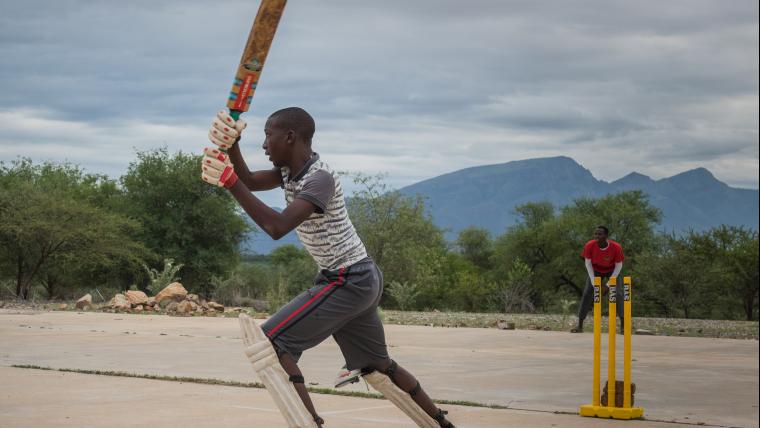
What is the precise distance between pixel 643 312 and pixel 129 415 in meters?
47.5

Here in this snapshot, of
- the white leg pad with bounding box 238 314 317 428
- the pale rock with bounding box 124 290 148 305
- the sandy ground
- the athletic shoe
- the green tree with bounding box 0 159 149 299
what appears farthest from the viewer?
the green tree with bounding box 0 159 149 299

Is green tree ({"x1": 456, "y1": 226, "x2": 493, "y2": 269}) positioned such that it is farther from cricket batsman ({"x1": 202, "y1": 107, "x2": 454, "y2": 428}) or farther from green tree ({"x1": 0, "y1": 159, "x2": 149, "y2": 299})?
cricket batsman ({"x1": 202, "y1": 107, "x2": 454, "y2": 428})

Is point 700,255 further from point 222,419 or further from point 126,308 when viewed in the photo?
point 222,419

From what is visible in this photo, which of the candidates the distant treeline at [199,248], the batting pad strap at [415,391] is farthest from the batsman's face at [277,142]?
the distant treeline at [199,248]

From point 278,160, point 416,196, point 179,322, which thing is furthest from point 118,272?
point 278,160

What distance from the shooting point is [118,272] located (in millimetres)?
51062

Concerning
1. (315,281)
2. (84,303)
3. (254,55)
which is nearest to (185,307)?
(84,303)

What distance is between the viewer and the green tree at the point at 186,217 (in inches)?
2077

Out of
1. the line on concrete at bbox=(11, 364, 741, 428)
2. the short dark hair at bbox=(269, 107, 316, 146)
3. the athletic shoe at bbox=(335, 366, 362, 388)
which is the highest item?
the short dark hair at bbox=(269, 107, 316, 146)

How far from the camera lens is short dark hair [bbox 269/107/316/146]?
5.78 m

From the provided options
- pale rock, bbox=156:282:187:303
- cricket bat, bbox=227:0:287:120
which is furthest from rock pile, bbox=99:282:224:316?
cricket bat, bbox=227:0:287:120

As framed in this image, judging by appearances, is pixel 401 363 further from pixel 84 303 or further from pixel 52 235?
pixel 52 235

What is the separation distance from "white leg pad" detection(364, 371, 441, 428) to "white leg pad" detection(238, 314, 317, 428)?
82cm

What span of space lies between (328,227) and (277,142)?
568 mm
